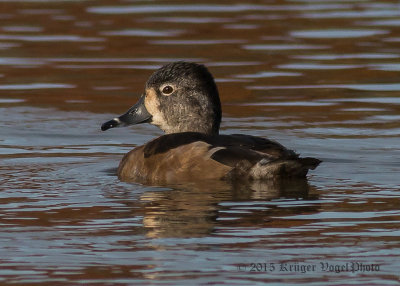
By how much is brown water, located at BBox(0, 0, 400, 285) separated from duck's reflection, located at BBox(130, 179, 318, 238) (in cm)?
2

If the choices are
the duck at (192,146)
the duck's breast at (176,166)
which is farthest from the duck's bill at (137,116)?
the duck's breast at (176,166)

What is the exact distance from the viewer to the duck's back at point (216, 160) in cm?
866

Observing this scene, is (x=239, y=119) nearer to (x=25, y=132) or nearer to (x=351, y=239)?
(x=25, y=132)

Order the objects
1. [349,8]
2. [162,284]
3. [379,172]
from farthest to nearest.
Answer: [349,8] → [379,172] → [162,284]

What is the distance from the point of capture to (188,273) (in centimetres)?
628

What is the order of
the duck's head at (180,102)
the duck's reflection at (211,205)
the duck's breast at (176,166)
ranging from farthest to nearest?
the duck's head at (180,102)
the duck's breast at (176,166)
the duck's reflection at (211,205)

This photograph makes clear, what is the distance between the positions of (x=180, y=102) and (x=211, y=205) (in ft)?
6.41

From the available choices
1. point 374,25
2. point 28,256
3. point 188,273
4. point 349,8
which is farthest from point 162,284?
point 349,8

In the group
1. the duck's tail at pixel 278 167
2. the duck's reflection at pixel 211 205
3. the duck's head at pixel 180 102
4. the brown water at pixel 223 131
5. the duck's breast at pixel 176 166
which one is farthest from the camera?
the duck's head at pixel 180 102

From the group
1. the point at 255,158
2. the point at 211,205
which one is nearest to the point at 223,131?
the point at 255,158

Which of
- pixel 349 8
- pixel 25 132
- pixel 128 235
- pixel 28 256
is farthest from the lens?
pixel 349 8

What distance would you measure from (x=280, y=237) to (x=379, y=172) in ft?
8.48

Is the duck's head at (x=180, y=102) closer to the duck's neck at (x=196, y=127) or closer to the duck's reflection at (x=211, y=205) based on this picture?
the duck's neck at (x=196, y=127)

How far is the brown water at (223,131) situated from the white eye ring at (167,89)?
0.79 meters
